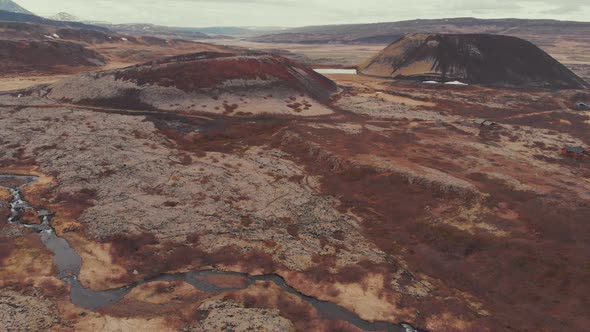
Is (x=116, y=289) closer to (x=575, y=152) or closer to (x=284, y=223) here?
(x=284, y=223)

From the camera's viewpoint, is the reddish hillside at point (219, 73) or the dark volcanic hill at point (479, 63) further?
the dark volcanic hill at point (479, 63)

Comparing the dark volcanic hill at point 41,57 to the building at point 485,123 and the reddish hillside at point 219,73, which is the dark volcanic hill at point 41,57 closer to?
the reddish hillside at point 219,73

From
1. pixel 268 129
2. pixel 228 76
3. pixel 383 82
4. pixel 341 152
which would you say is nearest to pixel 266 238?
pixel 341 152

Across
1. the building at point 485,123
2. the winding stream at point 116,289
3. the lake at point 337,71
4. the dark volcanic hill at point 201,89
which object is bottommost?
the winding stream at point 116,289

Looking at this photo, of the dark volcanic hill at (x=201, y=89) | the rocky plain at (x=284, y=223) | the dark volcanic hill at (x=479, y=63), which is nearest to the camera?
the rocky plain at (x=284, y=223)

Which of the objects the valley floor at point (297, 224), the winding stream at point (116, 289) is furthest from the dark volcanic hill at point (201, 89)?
the winding stream at point (116, 289)
